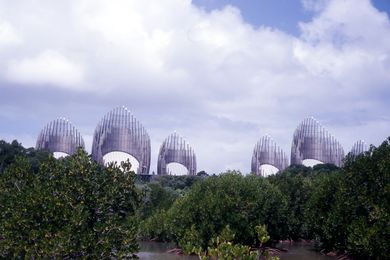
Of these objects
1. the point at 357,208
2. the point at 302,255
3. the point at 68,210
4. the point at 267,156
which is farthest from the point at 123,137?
the point at 68,210

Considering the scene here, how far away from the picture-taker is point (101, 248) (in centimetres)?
1352

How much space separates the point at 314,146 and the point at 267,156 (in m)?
8.49

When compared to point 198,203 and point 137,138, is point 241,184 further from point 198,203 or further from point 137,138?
point 137,138

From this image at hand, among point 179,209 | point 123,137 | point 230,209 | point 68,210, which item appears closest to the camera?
point 68,210

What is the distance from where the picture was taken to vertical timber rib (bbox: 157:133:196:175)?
3406 inches

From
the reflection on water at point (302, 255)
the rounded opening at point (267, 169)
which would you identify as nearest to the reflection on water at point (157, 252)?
the reflection on water at point (302, 255)

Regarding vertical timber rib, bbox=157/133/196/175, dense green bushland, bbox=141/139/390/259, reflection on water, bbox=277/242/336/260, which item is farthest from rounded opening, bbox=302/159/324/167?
reflection on water, bbox=277/242/336/260

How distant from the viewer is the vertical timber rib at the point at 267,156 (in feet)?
319

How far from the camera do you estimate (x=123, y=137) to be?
276 feet

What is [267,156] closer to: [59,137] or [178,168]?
[178,168]

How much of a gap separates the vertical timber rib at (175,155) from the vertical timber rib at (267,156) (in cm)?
1531

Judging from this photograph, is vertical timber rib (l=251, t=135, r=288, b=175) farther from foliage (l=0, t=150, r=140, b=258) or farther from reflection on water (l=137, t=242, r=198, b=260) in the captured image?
foliage (l=0, t=150, r=140, b=258)

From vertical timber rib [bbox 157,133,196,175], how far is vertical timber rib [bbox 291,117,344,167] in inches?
821

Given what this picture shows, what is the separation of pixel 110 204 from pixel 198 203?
15.0 meters
